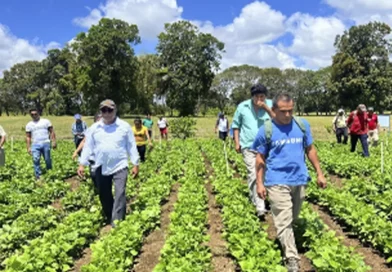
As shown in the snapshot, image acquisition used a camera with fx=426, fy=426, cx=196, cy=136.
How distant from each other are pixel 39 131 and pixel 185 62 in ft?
166

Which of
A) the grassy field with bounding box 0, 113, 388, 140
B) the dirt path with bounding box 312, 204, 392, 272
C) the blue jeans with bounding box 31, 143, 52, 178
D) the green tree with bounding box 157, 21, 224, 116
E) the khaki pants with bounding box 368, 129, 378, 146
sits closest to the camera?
the dirt path with bounding box 312, 204, 392, 272

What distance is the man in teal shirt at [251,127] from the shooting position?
21.5 ft

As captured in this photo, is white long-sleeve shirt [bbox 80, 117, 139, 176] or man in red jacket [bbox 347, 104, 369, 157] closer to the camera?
white long-sleeve shirt [bbox 80, 117, 139, 176]

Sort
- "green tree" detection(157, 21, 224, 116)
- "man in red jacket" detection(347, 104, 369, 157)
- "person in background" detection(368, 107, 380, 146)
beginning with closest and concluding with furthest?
"man in red jacket" detection(347, 104, 369, 157) < "person in background" detection(368, 107, 380, 146) < "green tree" detection(157, 21, 224, 116)

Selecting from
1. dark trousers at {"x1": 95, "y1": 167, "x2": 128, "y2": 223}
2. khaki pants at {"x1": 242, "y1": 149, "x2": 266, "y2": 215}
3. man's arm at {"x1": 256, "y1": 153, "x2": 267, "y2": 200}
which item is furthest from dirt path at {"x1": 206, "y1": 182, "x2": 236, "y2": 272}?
dark trousers at {"x1": 95, "y1": 167, "x2": 128, "y2": 223}

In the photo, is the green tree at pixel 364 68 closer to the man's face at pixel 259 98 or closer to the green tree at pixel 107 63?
the green tree at pixel 107 63

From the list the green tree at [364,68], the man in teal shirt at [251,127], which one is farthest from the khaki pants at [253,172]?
the green tree at [364,68]

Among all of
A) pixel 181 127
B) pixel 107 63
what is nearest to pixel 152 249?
pixel 181 127

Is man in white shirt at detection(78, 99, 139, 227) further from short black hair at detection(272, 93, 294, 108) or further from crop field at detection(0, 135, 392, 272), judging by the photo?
short black hair at detection(272, 93, 294, 108)

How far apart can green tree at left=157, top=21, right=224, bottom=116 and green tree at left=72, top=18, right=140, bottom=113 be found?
6177 millimetres

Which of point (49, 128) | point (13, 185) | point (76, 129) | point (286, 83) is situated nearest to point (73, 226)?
point (13, 185)

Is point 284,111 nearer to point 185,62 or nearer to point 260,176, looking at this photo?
point 260,176

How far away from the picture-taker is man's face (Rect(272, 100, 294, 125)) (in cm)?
456

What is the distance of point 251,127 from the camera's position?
6.78 meters
